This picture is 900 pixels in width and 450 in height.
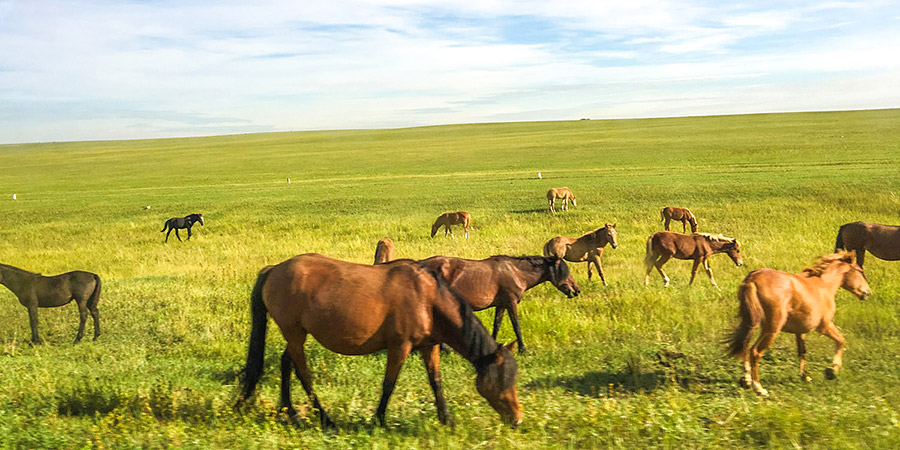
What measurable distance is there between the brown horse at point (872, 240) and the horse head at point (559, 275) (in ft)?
20.3

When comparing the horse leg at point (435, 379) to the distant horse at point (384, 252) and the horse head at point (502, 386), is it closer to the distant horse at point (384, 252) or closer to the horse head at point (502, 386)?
the horse head at point (502, 386)

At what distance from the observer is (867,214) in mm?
22703

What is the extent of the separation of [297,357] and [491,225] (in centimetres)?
1862

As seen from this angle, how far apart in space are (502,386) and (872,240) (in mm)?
10567

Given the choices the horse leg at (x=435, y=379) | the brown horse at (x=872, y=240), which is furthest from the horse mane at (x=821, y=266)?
the horse leg at (x=435, y=379)

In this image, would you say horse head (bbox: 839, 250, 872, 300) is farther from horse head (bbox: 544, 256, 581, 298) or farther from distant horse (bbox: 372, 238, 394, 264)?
distant horse (bbox: 372, 238, 394, 264)

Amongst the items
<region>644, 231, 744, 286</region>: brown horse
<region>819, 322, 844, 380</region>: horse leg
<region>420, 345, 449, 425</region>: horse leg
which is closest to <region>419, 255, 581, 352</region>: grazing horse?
<region>420, 345, 449, 425</region>: horse leg

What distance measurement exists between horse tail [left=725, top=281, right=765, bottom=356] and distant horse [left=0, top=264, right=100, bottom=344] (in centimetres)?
948

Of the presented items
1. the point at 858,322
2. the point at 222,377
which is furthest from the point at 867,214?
the point at 222,377

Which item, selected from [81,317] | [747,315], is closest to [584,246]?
[747,315]

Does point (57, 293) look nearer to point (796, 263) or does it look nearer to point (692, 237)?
point (692, 237)

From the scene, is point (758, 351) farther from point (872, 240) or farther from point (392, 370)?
point (872, 240)

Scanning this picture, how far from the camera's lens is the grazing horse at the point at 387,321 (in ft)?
20.7

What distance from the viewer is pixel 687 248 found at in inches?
560
